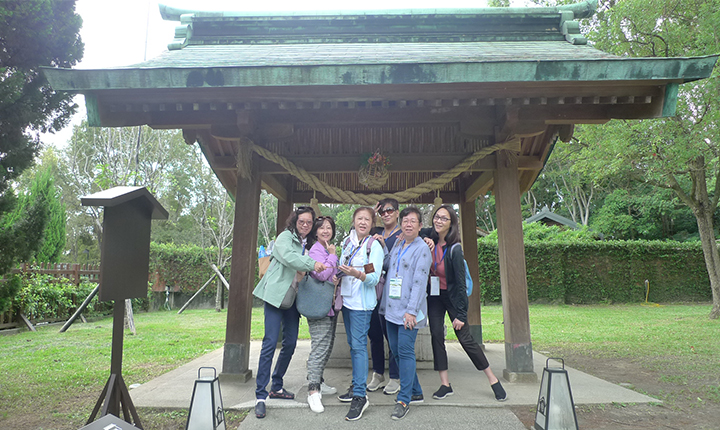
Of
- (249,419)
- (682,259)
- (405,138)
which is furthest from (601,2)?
(249,419)

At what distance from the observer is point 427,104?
382 cm

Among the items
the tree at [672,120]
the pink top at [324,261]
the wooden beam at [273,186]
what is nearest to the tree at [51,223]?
the wooden beam at [273,186]

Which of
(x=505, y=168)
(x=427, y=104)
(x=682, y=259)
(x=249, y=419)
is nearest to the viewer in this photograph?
(x=249, y=419)

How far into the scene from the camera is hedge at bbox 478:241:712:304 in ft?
47.7

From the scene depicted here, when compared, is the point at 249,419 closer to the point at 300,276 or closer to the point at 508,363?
the point at 300,276

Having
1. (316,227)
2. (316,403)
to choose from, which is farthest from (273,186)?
(316,403)

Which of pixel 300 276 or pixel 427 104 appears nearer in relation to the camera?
pixel 300 276

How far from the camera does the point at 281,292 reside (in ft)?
11.3

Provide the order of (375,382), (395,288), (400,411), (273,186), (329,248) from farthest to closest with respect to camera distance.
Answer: (273,186) < (375,382) < (329,248) < (395,288) < (400,411)

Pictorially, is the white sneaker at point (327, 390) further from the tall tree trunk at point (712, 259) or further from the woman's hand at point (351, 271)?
the tall tree trunk at point (712, 259)

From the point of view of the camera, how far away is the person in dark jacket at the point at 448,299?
359cm

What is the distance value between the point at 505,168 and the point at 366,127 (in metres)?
1.72

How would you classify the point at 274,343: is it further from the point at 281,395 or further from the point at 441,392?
the point at 441,392

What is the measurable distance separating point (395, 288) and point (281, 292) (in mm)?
958
